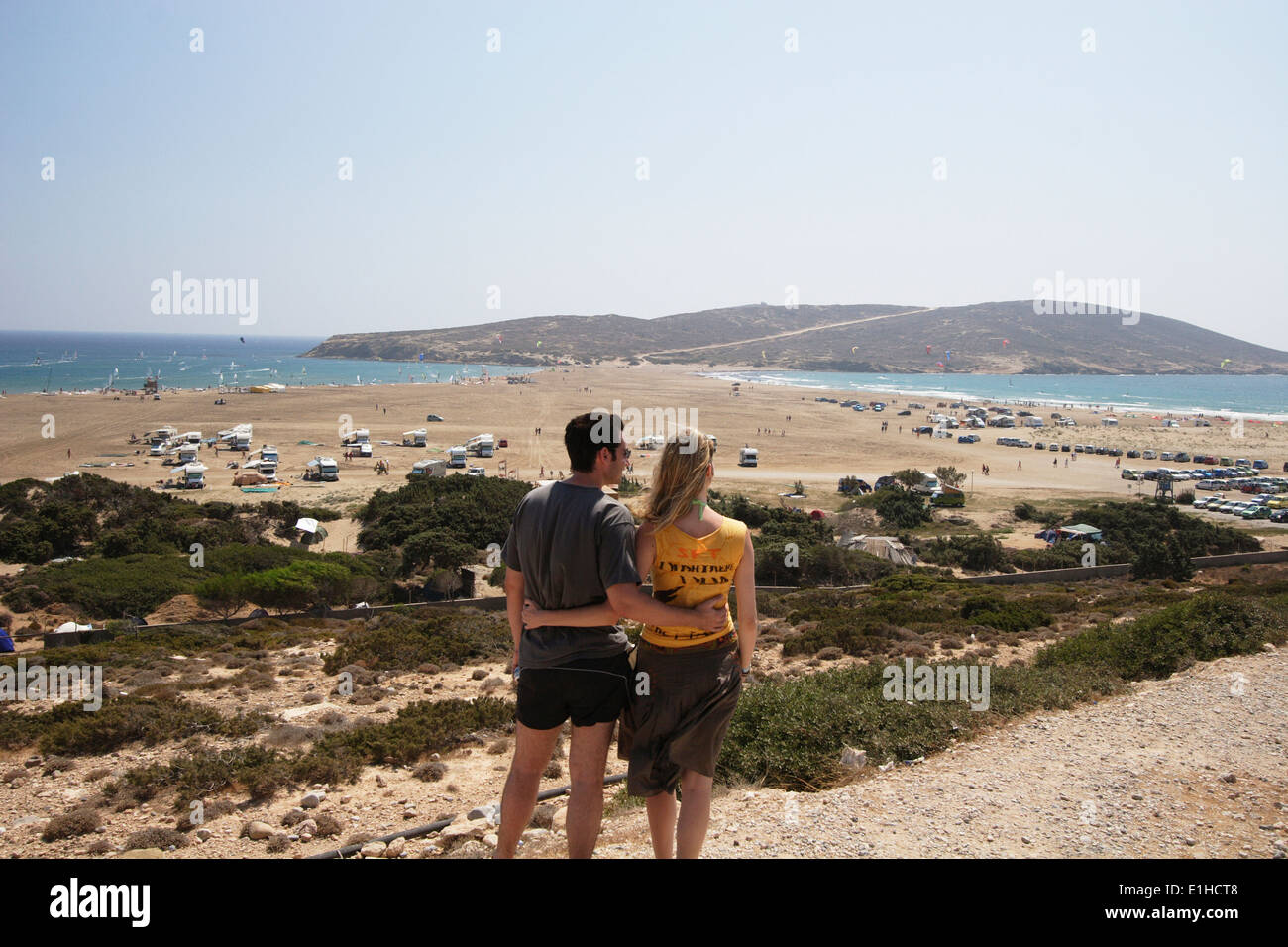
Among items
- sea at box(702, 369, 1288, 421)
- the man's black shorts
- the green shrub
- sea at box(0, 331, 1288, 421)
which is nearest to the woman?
the man's black shorts

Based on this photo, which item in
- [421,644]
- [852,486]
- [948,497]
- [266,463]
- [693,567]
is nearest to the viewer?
[693,567]

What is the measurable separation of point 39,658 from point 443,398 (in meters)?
69.1

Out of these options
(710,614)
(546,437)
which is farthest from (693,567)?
(546,437)

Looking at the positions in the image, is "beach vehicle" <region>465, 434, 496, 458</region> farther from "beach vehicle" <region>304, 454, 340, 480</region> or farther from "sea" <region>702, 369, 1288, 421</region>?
"sea" <region>702, 369, 1288, 421</region>

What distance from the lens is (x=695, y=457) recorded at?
2.89 meters

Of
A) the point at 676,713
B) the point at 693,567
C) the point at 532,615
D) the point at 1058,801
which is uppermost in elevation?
the point at 693,567

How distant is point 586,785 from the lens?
2.96m

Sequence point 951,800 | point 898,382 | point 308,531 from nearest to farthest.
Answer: point 951,800 < point 308,531 < point 898,382

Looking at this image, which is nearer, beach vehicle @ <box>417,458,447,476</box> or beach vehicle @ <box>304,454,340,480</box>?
beach vehicle @ <box>417,458,447,476</box>

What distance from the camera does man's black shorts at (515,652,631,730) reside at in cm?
286

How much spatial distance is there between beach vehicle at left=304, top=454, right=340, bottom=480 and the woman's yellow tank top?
116 feet

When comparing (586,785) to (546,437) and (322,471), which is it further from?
(546,437)

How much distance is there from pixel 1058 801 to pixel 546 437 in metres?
48.1

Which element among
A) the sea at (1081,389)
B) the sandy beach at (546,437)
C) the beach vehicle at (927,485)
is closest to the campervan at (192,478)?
the sandy beach at (546,437)
